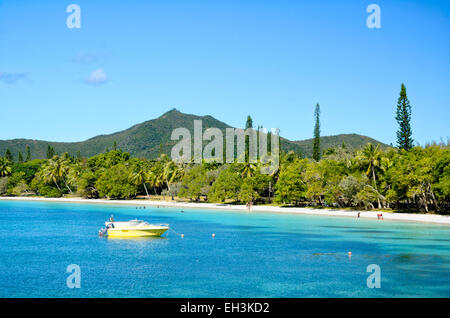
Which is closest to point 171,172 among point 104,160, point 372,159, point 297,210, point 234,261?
point 104,160

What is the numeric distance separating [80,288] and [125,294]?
8.93 ft

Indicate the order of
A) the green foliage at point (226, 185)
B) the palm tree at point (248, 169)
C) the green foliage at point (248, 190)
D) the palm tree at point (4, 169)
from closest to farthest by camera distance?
the green foliage at point (248, 190) → the green foliage at point (226, 185) → the palm tree at point (248, 169) → the palm tree at point (4, 169)

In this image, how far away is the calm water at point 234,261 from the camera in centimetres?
2153

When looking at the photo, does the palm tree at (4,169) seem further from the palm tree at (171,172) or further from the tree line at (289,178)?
the palm tree at (171,172)

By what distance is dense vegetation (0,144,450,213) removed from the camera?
5031 centimetres

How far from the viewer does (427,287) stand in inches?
846

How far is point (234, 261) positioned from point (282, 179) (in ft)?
127

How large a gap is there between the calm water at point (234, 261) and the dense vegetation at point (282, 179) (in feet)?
27.1

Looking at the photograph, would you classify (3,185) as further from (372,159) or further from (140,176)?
(372,159)

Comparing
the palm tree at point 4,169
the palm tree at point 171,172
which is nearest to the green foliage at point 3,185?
the palm tree at point 4,169

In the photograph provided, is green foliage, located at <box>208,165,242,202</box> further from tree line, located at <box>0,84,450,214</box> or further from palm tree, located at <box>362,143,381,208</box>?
palm tree, located at <box>362,143,381,208</box>

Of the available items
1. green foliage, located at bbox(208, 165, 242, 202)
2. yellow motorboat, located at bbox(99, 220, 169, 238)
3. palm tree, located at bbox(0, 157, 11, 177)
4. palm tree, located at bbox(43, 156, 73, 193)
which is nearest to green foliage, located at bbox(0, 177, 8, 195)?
palm tree, located at bbox(0, 157, 11, 177)
